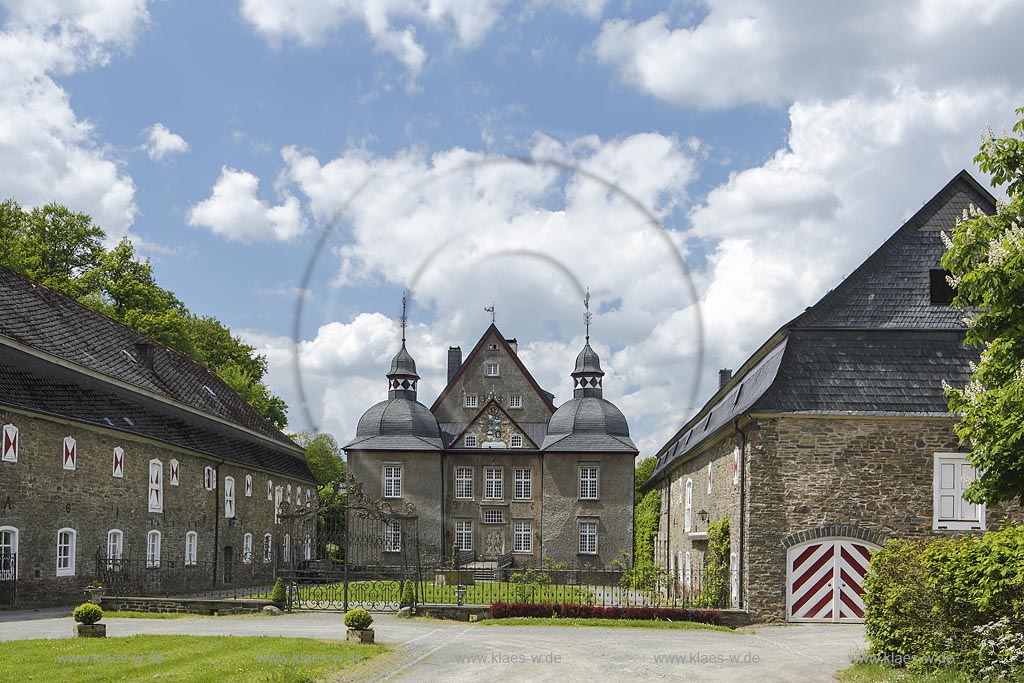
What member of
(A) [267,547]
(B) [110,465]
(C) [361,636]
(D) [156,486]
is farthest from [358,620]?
(A) [267,547]

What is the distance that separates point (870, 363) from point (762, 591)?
5.81 metres

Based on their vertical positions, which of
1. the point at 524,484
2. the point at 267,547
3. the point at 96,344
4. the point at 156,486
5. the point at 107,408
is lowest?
the point at 267,547

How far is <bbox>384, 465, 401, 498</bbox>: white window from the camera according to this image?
170 feet

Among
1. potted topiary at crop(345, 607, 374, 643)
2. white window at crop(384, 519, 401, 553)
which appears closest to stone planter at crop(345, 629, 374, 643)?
potted topiary at crop(345, 607, 374, 643)

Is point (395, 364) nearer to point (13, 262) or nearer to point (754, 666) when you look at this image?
point (13, 262)

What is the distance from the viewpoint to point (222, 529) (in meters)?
40.0

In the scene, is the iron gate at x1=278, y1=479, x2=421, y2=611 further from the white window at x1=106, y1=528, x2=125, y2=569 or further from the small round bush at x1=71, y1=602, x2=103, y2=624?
the small round bush at x1=71, y1=602, x2=103, y2=624

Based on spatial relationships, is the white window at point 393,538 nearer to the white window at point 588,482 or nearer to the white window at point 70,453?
the white window at point 588,482

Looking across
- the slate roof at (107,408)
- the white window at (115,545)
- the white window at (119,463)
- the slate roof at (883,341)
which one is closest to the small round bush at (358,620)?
the slate roof at (883,341)

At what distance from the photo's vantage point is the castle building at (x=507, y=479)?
5094cm

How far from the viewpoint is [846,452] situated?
23.5 metres

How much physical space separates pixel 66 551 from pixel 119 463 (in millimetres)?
3842

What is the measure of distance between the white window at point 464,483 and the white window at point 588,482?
590 cm

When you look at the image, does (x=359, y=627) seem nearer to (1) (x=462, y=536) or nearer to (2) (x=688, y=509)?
(2) (x=688, y=509)
